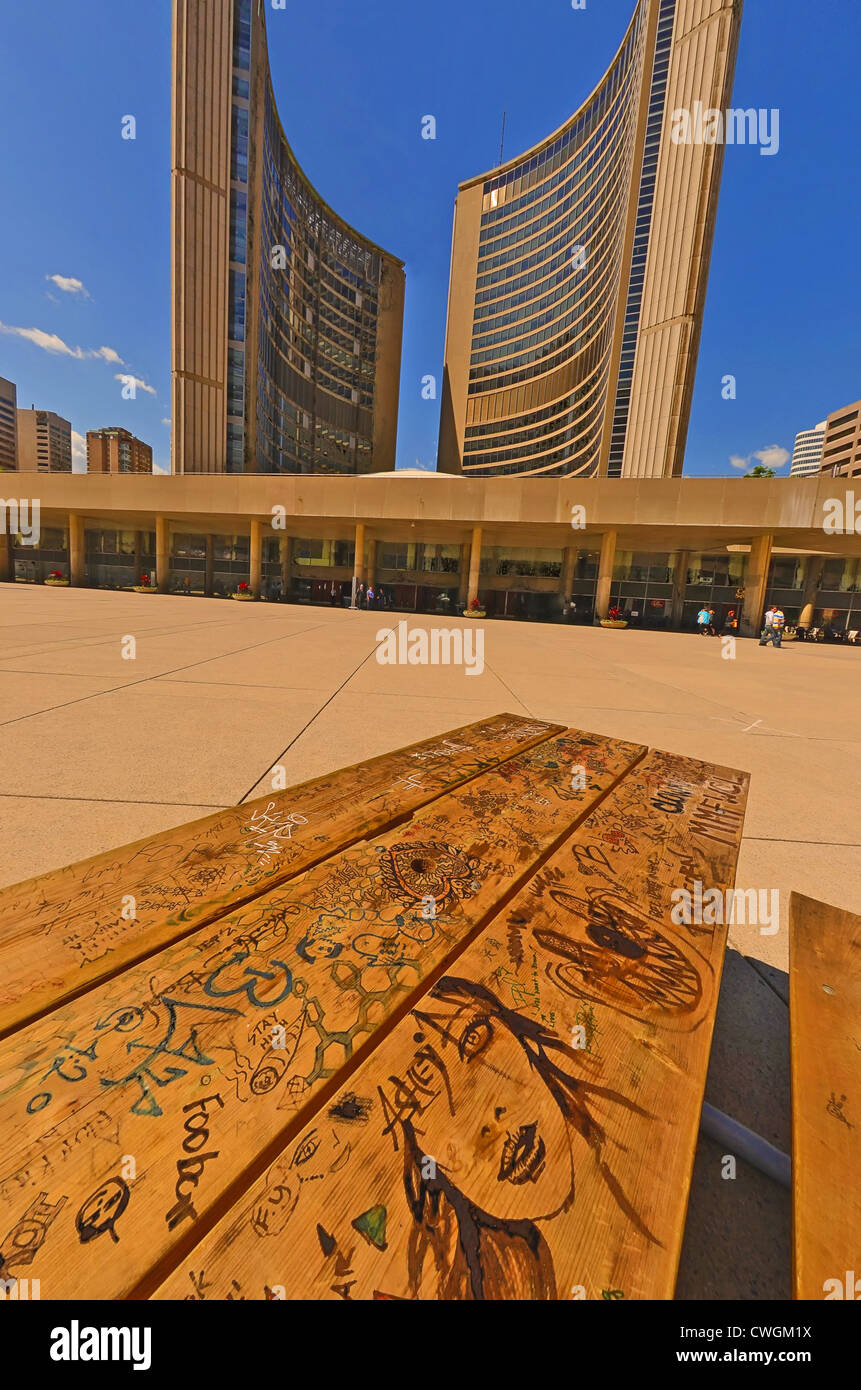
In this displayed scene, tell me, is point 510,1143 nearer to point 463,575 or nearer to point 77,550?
point 463,575

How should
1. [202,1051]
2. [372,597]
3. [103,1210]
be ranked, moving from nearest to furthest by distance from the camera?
1. [103,1210]
2. [202,1051]
3. [372,597]

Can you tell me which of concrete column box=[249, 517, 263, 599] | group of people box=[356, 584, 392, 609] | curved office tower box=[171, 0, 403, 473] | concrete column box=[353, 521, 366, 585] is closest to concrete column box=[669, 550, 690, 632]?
group of people box=[356, 584, 392, 609]

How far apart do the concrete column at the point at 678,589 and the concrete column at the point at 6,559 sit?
39.8 metres

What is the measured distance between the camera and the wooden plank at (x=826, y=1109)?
2.42ft

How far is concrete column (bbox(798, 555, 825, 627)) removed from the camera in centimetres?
2793

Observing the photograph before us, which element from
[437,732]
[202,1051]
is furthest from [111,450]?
[202,1051]

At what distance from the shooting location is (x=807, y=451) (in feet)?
590

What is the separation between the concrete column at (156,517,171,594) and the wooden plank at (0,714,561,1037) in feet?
102

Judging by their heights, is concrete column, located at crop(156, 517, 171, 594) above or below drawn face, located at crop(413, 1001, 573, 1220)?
above

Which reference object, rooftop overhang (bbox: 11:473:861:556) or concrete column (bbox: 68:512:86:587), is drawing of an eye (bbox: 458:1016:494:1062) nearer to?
rooftop overhang (bbox: 11:473:861:556)

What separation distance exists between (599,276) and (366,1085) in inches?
3075

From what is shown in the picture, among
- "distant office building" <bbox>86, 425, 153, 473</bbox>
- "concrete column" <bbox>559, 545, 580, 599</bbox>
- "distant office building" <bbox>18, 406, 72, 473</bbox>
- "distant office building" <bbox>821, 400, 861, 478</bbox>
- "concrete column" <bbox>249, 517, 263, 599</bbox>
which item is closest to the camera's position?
"concrete column" <bbox>249, 517, 263, 599</bbox>

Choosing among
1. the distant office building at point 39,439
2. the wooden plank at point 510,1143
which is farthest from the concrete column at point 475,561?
the distant office building at point 39,439

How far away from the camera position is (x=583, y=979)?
1114mm
